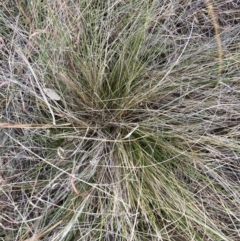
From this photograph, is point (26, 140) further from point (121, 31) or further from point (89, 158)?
point (121, 31)

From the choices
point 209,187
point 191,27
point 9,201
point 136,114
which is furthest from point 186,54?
point 9,201

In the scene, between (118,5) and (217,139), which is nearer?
(217,139)

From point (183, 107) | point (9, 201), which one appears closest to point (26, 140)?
point (9, 201)

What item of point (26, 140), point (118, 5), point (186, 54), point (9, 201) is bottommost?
point (9, 201)

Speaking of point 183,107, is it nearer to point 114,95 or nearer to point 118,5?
point 114,95

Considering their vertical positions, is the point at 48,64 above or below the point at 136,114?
above

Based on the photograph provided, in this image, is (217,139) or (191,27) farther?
(191,27)
